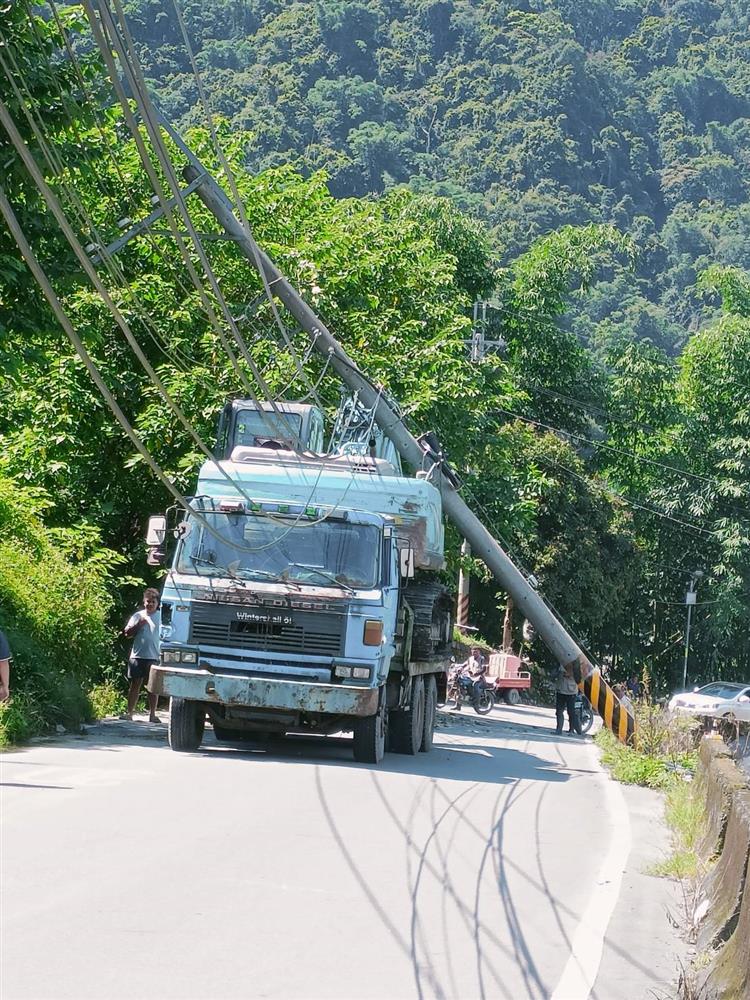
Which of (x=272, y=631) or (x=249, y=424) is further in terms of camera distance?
(x=249, y=424)

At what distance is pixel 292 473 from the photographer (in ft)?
58.4

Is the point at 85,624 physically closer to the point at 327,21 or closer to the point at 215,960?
the point at 215,960

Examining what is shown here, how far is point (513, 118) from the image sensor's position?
483 feet

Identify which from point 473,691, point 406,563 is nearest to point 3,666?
point 406,563

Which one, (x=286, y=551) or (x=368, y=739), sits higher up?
(x=286, y=551)

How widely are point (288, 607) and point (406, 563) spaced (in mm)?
1602

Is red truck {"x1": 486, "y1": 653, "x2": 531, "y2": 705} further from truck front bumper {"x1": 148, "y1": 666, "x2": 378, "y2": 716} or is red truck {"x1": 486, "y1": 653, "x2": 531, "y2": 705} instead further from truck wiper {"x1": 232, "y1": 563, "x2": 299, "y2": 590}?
truck front bumper {"x1": 148, "y1": 666, "x2": 378, "y2": 716}

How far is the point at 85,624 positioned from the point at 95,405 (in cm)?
640

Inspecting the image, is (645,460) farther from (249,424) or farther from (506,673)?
(249,424)

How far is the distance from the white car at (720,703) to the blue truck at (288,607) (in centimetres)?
2424

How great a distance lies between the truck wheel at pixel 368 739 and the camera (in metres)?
16.6

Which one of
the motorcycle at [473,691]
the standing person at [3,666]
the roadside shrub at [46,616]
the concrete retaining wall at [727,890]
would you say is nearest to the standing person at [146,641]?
the roadside shrub at [46,616]

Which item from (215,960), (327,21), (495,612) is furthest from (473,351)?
(327,21)

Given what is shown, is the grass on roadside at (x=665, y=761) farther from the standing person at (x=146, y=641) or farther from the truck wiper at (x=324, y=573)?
the standing person at (x=146, y=641)
